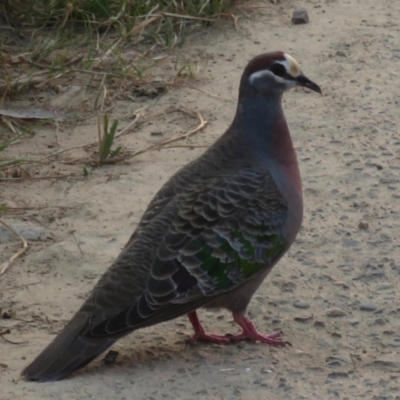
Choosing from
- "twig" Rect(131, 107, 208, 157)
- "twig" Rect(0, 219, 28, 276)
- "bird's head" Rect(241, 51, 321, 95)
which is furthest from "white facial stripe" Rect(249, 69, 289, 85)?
"twig" Rect(131, 107, 208, 157)

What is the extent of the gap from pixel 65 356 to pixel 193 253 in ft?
2.10

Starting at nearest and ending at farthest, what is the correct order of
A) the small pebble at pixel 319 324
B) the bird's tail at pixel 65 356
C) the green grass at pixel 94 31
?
the bird's tail at pixel 65 356 → the small pebble at pixel 319 324 → the green grass at pixel 94 31

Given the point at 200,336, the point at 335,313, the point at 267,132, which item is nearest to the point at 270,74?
the point at 267,132

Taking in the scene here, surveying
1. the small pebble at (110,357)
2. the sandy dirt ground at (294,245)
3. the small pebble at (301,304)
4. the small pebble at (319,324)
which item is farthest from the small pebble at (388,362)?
the small pebble at (110,357)

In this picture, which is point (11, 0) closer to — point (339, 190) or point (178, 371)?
point (339, 190)

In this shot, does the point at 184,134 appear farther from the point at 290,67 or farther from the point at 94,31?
the point at 290,67

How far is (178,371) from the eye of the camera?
441cm

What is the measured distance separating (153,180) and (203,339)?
5.61 ft

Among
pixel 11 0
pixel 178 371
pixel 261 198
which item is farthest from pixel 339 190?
pixel 11 0

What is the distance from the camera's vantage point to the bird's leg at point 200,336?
4695 millimetres

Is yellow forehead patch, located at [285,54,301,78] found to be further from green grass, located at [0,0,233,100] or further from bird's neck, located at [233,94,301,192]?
green grass, located at [0,0,233,100]

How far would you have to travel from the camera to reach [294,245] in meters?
5.51

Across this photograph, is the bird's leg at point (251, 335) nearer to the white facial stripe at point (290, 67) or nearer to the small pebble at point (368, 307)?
the small pebble at point (368, 307)

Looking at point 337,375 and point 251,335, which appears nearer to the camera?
point 337,375
